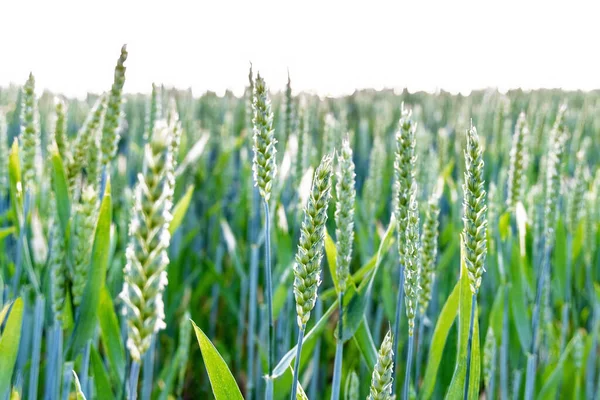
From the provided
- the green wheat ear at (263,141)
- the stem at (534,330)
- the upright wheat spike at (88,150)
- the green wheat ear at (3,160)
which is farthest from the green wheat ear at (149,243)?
the green wheat ear at (3,160)

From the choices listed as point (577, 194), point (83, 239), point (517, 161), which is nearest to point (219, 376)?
point (83, 239)

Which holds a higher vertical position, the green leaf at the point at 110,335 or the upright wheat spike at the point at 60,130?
the upright wheat spike at the point at 60,130

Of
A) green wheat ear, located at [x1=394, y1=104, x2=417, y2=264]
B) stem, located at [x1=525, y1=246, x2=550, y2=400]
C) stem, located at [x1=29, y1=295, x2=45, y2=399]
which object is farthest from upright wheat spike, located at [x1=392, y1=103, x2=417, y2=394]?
stem, located at [x1=29, y1=295, x2=45, y2=399]

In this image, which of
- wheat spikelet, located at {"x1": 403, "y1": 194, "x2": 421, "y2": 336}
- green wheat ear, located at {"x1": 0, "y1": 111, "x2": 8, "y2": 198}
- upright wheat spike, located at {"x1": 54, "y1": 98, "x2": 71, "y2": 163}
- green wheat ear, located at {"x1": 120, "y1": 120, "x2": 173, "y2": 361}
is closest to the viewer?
green wheat ear, located at {"x1": 120, "y1": 120, "x2": 173, "y2": 361}

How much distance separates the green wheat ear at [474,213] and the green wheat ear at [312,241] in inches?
8.5

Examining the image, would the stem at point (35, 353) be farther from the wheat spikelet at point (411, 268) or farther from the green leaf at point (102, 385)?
the wheat spikelet at point (411, 268)

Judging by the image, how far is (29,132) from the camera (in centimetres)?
143

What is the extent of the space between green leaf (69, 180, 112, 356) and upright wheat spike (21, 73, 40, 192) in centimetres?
36

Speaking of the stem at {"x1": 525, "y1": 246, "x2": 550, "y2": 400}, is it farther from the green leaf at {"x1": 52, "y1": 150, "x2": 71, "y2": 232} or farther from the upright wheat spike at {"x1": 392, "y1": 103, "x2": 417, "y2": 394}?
the green leaf at {"x1": 52, "y1": 150, "x2": 71, "y2": 232}

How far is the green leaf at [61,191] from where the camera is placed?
4.33 feet

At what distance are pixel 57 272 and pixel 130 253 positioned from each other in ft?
2.25

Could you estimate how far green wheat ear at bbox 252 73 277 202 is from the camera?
945mm

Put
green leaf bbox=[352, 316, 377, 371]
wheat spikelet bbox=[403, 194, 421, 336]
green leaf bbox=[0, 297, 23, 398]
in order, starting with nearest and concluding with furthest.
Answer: wheat spikelet bbox=[403, 194, 421, 336] < green leaf bbox=[0, 297, 23, 398] < green leaf bbox=[352, 316, 377, 371]

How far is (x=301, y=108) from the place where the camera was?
6.41 feet
